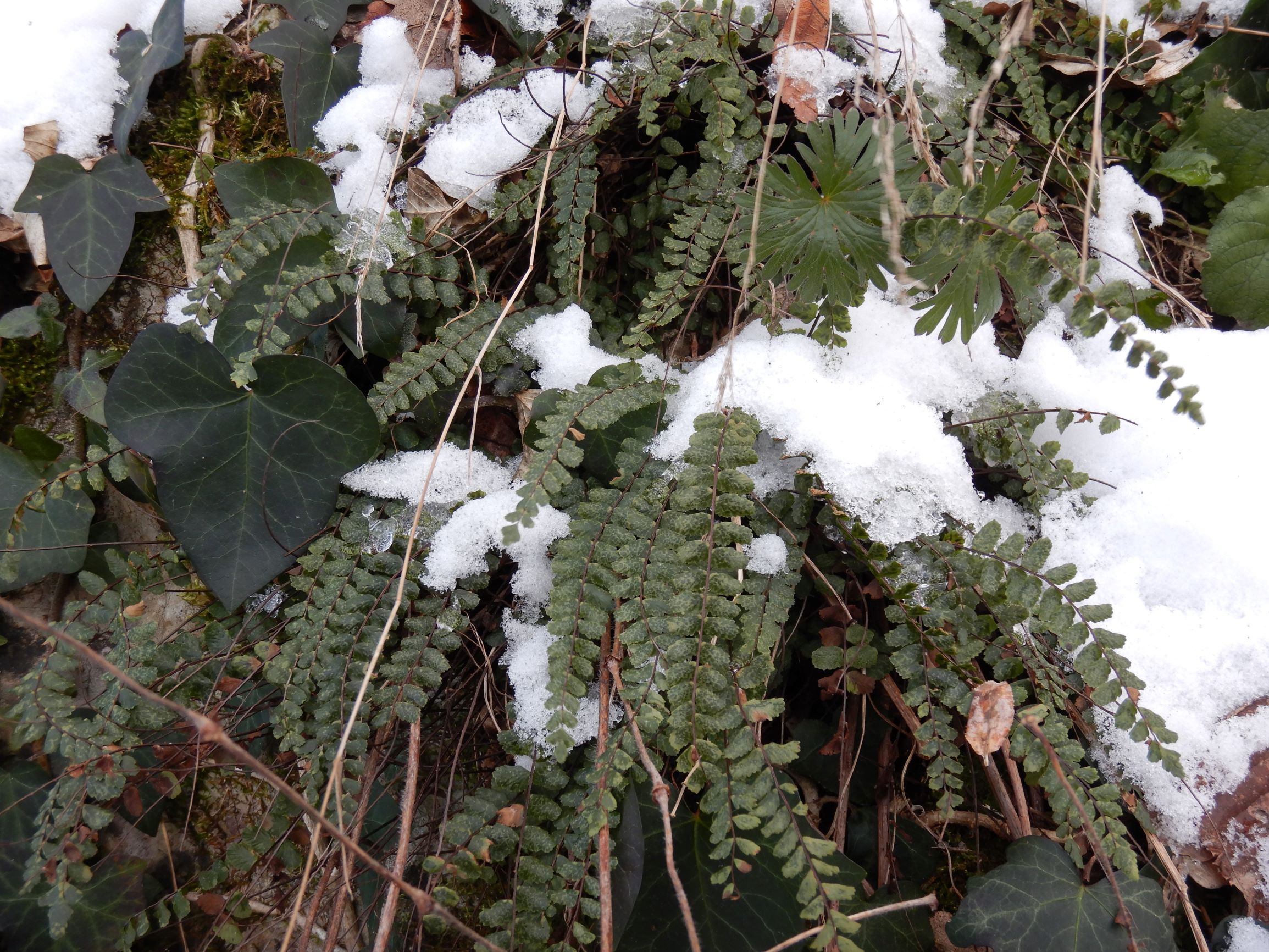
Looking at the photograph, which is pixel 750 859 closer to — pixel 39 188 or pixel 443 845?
pixel 443 845

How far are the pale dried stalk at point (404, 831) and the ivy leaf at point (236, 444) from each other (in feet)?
1.59

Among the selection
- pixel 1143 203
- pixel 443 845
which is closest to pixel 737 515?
pixel 443 845

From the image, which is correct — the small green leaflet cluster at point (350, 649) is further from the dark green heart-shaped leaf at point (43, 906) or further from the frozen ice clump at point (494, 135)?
the frozen ice clump at point (494, 135)

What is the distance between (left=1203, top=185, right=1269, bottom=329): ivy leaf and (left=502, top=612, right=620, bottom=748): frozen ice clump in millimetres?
1773

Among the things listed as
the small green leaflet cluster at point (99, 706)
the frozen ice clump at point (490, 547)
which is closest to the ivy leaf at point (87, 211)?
the small green leaflet cluster at point (99, 706)

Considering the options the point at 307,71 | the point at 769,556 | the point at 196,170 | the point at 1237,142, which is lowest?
the point at 769,556

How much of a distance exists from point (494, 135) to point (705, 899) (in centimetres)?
172

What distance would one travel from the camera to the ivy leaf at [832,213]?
1.31m

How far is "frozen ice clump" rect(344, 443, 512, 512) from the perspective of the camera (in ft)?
5.09

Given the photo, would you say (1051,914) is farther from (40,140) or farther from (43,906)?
(40,140)

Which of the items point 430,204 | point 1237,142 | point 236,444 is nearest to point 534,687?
point 236,444

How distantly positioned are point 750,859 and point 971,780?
0.52 meters

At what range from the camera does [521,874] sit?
4.02 feet

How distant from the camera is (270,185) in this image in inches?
69.2
